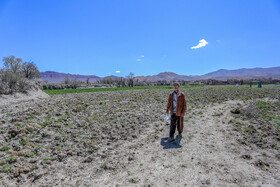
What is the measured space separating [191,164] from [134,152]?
6.51ft

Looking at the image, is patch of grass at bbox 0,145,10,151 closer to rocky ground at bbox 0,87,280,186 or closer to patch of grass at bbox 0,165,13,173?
rocky ground at bbox 0,87,280,186

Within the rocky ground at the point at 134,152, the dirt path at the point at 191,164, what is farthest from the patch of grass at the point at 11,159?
the dirt path at the point at 191,164

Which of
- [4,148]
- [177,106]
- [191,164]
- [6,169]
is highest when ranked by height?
[177,106]

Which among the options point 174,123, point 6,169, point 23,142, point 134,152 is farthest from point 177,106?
point 23,142

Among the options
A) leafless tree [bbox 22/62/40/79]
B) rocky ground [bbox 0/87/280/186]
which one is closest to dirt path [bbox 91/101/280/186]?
rocky ground [bbox 0/87/280/186]

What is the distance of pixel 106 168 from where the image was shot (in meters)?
4.84

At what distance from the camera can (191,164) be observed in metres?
4.91

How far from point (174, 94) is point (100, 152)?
367cm

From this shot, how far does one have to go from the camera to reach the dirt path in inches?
163

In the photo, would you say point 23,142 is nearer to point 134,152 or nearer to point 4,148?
point 4,148

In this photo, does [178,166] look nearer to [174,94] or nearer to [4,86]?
[174,94]

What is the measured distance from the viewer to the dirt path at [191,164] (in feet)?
13.6

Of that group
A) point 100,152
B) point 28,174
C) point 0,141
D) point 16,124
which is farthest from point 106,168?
point 16,124

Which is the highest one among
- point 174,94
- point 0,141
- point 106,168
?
point 174,94
